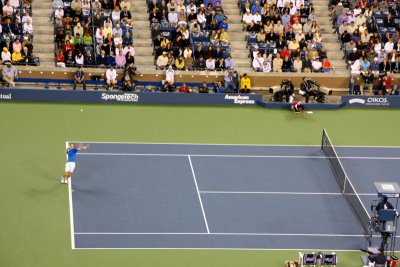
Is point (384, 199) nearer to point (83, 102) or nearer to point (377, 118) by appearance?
point (377, 118)

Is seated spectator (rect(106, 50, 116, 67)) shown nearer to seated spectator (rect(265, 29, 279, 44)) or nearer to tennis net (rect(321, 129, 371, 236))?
seated spectator (rect(265, 29, 279, 44))

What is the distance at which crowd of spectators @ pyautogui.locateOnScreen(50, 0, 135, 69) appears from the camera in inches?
1854

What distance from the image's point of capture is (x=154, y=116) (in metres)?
44.4

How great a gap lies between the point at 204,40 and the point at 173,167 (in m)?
12.3

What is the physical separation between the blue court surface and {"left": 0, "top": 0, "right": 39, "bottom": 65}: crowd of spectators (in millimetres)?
8252

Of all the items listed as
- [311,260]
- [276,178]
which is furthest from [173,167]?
[311,260]

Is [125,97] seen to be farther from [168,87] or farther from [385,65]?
[385,65]

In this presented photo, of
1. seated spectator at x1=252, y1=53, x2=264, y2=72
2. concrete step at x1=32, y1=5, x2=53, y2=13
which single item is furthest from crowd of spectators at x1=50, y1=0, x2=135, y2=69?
seated spectator at x1=252, y1=53, x2=264, y2=72

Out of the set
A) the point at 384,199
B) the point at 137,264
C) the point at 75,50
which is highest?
the point at 75,50

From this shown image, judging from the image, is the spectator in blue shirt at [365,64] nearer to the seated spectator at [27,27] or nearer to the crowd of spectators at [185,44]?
the crowd of spectators at [185,44]

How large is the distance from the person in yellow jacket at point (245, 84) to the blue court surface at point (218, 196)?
20.0ft

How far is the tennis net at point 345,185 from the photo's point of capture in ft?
113

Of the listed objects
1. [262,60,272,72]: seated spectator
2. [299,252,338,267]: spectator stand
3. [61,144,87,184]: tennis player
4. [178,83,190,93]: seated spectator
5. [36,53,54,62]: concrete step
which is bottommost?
[299,252,338,267]: spectator stand

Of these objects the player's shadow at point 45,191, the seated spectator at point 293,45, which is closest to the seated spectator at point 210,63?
the seated spectator at point 293,45
